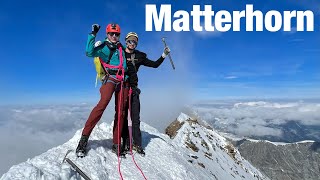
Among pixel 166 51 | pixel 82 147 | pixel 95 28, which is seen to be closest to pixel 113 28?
pixel 95 28

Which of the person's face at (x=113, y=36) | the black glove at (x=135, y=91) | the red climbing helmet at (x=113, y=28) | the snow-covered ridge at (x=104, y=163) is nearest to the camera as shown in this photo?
the snow-covered ridge at (x=104, y=163)

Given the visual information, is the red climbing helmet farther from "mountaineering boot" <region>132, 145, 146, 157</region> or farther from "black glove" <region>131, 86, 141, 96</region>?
"mountaineering boot" <region>132, 145, 146, 157</region>

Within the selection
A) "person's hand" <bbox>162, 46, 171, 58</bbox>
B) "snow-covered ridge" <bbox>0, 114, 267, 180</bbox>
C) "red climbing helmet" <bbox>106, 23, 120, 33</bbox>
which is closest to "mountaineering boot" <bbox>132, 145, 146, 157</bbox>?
"snow-covered ridge" <bbox>0, 114, 267, 180</bbox>

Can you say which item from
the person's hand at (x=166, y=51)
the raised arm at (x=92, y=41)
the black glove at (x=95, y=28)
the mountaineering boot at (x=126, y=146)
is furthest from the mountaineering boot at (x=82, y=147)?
the person's hand at (x=166, y=51)

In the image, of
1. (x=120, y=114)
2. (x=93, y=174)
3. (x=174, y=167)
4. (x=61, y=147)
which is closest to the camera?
(x=93, y=174)

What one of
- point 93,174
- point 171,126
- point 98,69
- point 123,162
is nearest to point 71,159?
point 93,174

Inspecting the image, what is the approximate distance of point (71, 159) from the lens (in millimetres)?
11469

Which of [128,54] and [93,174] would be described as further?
[128,54]

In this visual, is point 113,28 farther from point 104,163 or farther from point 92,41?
point 104,163

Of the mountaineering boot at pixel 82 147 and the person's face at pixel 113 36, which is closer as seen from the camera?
the mountaineering boot at pixel 82 147

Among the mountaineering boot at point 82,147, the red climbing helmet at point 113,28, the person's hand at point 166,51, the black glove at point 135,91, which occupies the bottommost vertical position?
the mountaineering boot at point 82,147

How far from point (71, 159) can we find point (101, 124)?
4.99 meters

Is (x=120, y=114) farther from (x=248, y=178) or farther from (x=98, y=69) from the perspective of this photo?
(x=248, y=178)

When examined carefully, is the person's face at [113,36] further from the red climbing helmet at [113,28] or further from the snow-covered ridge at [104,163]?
the snow-covered ridge at [104,163]
